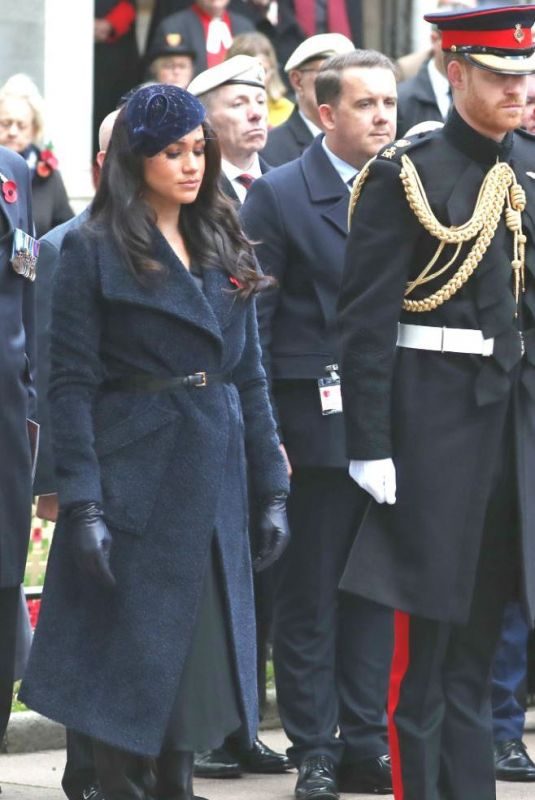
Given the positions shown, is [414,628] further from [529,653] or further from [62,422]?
[529,653]

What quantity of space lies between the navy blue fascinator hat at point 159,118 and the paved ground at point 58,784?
2.02 meters

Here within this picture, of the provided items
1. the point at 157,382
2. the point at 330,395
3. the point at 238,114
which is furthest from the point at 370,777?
the point at 238,114

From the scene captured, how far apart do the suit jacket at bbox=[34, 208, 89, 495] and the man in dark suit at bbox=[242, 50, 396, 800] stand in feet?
2.16

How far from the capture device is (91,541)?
4.95m

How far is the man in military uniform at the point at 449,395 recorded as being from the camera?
521 cm

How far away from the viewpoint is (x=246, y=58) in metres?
7.27

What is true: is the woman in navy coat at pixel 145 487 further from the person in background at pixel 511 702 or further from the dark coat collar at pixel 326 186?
the person in background at pixel 511 702

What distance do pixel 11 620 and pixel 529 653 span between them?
2.25 m

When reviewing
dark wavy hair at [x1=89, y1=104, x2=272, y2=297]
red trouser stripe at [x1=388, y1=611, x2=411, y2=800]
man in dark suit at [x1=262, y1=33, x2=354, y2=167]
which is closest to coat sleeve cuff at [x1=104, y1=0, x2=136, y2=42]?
man in dark suit at [x1=262, y1=33, x2=354, y2=167]

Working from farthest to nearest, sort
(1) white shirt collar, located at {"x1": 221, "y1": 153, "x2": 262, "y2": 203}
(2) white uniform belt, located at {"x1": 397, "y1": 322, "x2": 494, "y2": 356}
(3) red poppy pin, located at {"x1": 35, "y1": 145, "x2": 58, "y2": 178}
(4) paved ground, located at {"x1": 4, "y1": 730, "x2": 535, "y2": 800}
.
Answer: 1. (3) red poppy pin, located at {"x1": 35, "y1": 145, "x2": 58, "y2": 178}
2. (1) white shirt collar, located at {"x1": 221, "y1": 153, "x2": 262, "y2": 203}
3. (4) paved ground, located at {"x1": 4, "y1": 730, "x2": 535, "y2": 800}
4. (2) white uniform belt, located at {"x1": 397, "y1": 322, "x2": 494, "y2": 356}

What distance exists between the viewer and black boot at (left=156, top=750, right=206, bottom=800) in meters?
5.07

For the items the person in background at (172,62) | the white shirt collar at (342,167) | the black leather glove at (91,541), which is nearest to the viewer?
the black leather glove at (91,541)

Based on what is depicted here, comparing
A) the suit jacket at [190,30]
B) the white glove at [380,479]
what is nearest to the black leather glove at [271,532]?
the white glove at [380,479]

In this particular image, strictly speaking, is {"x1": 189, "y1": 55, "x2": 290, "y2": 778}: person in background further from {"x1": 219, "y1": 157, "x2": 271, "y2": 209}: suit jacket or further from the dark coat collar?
the dark coat collar
